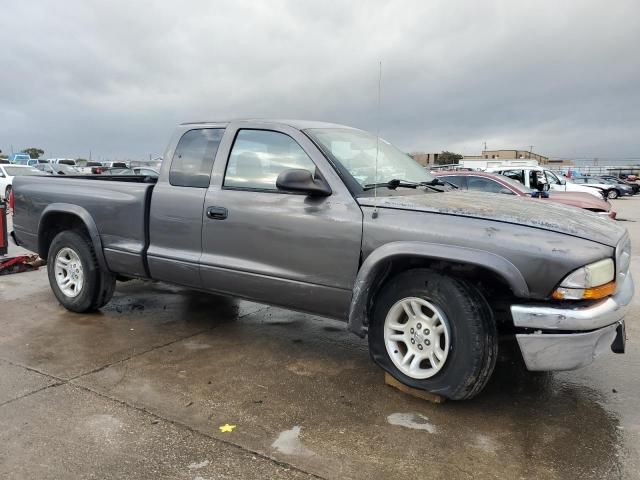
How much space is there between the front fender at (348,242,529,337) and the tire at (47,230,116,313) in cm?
284

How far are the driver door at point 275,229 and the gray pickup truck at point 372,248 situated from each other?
0.04ft

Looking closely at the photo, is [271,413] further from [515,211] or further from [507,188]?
[507,188]

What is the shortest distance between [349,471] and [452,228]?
1497 mm

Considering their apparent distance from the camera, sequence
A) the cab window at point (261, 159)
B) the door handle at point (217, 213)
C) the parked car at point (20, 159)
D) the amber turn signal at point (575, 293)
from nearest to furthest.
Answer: the amber turn signal at point (575, 293) → the cab window at point (261, 159) → the door handle at point (217, 213) → the parked car at point (20, 159)

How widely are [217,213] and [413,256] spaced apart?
168 cm

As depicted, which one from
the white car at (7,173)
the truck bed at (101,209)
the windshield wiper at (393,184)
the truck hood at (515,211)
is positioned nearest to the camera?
the truck hood at (515,211)

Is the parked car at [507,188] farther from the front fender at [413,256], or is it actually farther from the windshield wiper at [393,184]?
the front fender at [413,256]

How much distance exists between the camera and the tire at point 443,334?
10.5 feet

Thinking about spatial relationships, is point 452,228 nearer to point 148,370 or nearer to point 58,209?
point 148,370

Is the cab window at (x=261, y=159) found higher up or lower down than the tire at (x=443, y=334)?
higher up

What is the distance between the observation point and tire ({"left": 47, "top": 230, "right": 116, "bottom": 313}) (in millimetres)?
5238

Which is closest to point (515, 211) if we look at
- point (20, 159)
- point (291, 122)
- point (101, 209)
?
point (291, 122)

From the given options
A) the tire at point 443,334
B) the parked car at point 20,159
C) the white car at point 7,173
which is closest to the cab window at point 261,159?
the tire at point 443,334

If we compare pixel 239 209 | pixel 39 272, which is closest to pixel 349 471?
pixel 239 209
